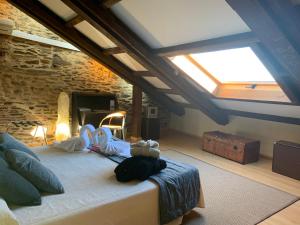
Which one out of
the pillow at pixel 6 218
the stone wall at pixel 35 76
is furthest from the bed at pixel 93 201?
the stone wall at pixel 35 76

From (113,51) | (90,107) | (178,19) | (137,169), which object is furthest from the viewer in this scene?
(90,107)

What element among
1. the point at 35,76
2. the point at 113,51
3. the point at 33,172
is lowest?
the point at 33,172

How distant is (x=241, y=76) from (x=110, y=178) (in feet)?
9.15

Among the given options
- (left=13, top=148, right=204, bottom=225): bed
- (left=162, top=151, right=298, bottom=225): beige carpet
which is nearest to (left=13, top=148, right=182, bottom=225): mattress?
(left=13, top=148, right=204, bottom=225): bed

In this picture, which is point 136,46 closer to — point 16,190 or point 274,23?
point 274,23

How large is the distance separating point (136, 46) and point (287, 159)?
2845 millimetres

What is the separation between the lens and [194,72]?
4164 millimetres

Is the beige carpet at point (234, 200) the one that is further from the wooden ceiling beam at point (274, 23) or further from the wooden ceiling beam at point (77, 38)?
the wooden ceiling beam at point (77, 38)

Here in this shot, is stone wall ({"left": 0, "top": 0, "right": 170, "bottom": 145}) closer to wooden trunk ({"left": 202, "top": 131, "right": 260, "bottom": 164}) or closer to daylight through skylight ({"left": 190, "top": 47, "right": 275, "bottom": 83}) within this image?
daylight through skylight ({"left": 190, "top": 47, "right": 275, "bottom": 83})

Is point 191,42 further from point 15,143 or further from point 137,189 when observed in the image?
point 15,143

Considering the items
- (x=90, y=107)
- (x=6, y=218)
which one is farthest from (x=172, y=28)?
(x=90, y=107)

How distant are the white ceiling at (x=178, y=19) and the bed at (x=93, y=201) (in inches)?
67.6

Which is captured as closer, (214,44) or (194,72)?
(214,44)

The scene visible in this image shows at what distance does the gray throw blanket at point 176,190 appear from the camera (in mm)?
2092
